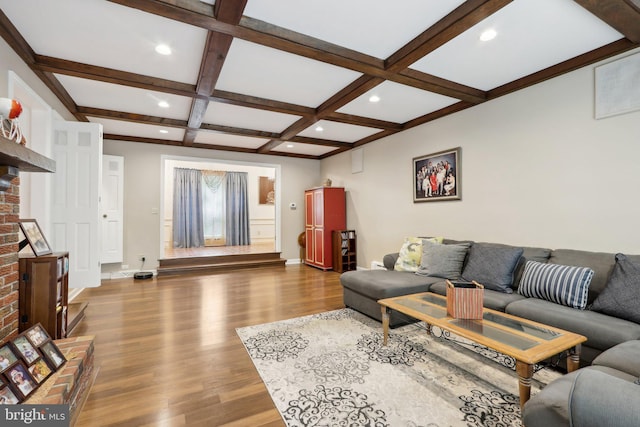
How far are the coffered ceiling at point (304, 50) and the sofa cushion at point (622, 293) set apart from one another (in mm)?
1792

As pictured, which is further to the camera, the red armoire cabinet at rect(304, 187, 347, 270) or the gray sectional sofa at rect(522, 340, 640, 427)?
the red armoire cabinet at rect(304, 187, 347, 270)

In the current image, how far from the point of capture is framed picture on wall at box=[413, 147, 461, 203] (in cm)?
392

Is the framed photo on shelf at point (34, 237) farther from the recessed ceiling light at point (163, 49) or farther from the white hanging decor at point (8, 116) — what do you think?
the recessed ceiling light at point (163, 49)

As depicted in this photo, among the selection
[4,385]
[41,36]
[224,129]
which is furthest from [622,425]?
[224,129]

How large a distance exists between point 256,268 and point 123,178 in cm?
308

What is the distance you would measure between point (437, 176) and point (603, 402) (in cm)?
367

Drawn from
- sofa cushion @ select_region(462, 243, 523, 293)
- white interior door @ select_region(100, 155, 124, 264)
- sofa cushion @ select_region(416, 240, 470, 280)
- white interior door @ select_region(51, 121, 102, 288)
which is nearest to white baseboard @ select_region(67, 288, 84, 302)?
white interior door @ select_region(51, 121, 102, 288)

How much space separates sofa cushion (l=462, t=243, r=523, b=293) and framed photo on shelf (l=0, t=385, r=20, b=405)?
3.52 m

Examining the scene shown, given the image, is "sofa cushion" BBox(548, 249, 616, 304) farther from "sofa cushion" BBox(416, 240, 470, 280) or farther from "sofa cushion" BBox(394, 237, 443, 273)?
"sofa cushion" BBox(394, 237, 443, 273)

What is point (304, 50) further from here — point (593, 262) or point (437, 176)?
point (593, 262)

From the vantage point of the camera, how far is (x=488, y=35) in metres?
2.36

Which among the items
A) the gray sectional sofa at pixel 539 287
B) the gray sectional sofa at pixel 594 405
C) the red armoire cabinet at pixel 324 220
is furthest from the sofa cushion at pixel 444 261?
the red armoire cabinet at pixel 324 220

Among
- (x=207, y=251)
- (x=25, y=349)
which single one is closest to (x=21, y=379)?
(x=25, y=349)

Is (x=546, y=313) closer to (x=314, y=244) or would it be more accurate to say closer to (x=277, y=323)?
(x=277, y=323)
